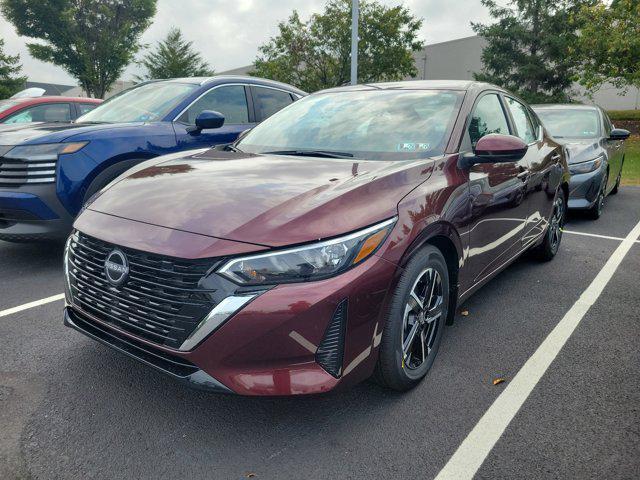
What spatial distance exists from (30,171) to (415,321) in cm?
348

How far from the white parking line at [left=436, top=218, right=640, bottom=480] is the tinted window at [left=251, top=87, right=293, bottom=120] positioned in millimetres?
3929

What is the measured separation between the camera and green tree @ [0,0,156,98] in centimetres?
2516

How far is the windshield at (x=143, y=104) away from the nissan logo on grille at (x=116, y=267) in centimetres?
326

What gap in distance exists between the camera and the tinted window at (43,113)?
7979mm

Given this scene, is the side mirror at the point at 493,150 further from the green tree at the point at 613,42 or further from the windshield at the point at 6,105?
the green tree at the point at 613,42

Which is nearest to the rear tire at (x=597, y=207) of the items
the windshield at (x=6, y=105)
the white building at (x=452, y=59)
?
the windshield at (x=6, y=105)

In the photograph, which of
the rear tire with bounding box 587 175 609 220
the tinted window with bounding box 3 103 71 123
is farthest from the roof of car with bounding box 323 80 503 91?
the tinted window with bounding box 3 103 71 123

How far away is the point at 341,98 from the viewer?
377 centimetres

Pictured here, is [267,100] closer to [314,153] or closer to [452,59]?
[314,153]

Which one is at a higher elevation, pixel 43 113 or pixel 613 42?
pixel 613 42

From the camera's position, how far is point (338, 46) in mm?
25984

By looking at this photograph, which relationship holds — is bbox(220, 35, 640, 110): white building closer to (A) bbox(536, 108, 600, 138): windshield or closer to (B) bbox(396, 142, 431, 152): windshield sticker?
(A) bbox(536, 108, 600, 138): windshield

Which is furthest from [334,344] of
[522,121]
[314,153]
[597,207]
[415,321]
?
[597,207]

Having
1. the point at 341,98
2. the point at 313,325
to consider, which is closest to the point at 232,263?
the point at 313,325
